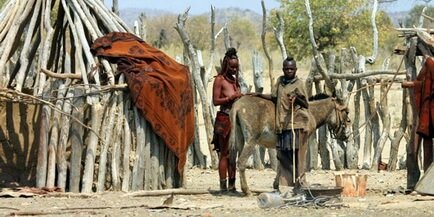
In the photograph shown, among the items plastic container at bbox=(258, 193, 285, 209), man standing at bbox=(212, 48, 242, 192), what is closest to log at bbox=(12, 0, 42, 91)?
man standing at bbox=(212, 48, 242, 192)

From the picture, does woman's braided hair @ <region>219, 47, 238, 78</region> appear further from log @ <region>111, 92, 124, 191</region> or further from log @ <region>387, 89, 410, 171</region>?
log @ <region>387, 89, 410, 171</region>

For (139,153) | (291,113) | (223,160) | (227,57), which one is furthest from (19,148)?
(291,113)

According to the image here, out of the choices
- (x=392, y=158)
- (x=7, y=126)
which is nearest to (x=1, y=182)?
(x=7, y=126)

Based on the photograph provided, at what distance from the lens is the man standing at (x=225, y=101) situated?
40.1ft

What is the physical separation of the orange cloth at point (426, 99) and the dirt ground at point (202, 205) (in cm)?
78

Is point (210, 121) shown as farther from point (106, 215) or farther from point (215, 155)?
point (106, 215)

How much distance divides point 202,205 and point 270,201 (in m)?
0.80

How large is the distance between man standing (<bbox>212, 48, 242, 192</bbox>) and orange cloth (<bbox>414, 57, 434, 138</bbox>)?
2047mm

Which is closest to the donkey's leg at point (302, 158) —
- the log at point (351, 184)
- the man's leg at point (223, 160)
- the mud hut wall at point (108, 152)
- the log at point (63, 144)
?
the log at point (351, 184)

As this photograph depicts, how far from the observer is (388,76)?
16734 mm

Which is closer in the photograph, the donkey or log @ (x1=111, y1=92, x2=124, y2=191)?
the donkey

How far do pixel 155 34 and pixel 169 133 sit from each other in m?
50.2

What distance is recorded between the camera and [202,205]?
11.3m

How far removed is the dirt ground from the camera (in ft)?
34.7
